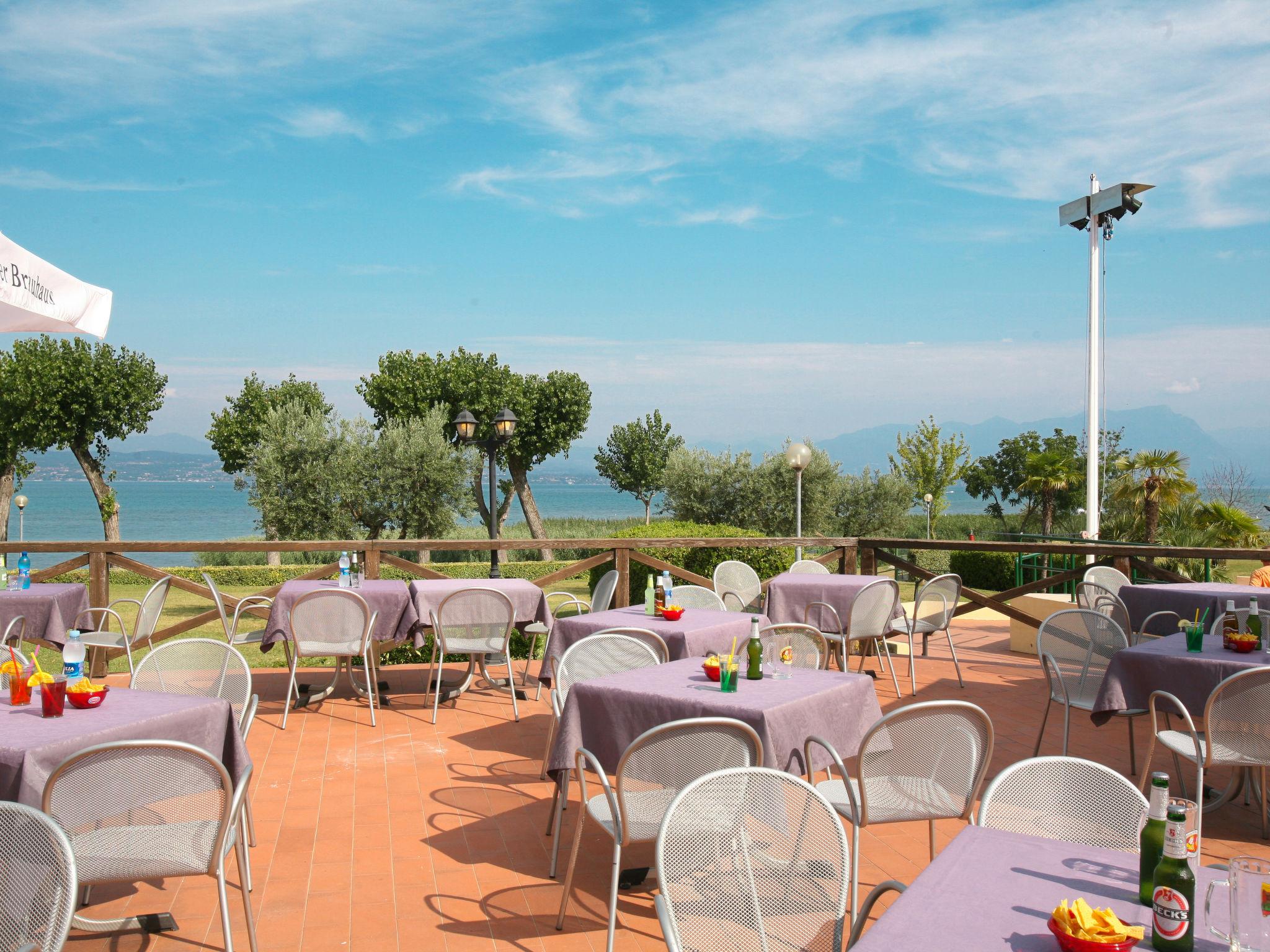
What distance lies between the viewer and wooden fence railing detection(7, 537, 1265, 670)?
22.9 ft

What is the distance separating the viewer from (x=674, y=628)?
16.4 ft

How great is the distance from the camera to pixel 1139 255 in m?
28.5

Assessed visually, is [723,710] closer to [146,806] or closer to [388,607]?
[146,806]

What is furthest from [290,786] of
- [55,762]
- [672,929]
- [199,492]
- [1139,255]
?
[199,492]

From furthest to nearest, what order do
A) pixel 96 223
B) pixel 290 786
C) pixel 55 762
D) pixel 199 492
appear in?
pixel 199 492 → pixel 96 223 → pixel 290 786 → pixel 55 762

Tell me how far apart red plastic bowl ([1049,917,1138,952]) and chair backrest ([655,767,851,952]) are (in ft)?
1.81

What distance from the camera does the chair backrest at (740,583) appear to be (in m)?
7.41

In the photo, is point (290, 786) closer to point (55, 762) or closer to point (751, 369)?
point (55, 762)

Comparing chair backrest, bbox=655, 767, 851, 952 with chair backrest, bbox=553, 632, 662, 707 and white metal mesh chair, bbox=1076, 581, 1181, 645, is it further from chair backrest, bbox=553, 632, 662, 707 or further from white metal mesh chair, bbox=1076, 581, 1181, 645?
white metal mesh chair, bbox=1076, 581, 1181, 645

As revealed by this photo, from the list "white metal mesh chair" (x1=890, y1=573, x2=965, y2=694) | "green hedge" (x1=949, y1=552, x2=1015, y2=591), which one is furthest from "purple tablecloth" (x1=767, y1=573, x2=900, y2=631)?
"green hedge" (x1=949, y1=552, x2=1015, y2=591)

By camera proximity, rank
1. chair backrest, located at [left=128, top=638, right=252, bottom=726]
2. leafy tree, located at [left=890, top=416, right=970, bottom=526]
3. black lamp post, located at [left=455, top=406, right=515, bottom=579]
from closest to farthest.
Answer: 1. chair backrest, located at [left=128, top=638, right=252, bottom=726]
2. black lamp post, located at [left=455, top=406, right=515, bottom=579]
3. leafy tree, located at [left=890, top=416, right=970, bottom=526]

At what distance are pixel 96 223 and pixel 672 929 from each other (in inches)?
933

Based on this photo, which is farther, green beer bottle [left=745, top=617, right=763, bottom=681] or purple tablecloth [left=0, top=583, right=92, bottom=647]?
purple tablecloth [left=0, top=583, right=92, bottom=647]

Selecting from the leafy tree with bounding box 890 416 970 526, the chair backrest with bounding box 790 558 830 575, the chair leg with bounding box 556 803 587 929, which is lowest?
the chair leg with bounding box 556 803 587 929
